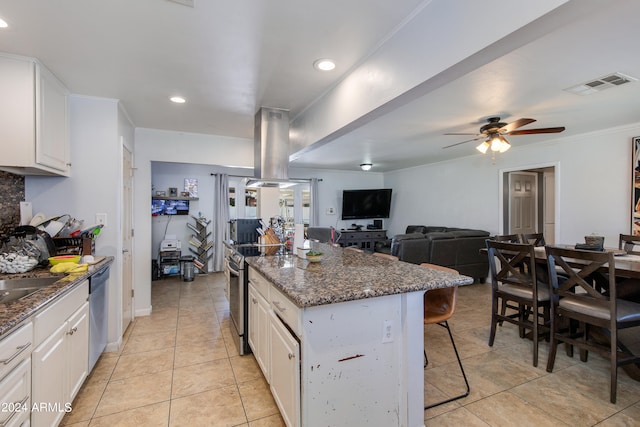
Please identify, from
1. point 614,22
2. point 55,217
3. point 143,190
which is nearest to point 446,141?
point 614,22

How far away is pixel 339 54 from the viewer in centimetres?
211

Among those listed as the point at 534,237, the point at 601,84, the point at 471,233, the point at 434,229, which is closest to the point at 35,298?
the point at 601,84

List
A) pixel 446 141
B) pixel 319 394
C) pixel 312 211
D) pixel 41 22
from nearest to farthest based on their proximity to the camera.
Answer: pixel 319 394
pixel 41 22
pixel 446 141
pixel 312 211

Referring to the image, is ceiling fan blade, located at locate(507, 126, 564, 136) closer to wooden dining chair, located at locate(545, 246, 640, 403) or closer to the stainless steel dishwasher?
wooden dining chair, located at locate(545, 246, 640, 403)

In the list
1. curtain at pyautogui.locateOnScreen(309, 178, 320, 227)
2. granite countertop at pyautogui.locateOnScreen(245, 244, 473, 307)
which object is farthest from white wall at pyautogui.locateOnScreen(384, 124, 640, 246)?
granite countertop at pyautogui.locateOnScreen(245, 244, 473, 307)

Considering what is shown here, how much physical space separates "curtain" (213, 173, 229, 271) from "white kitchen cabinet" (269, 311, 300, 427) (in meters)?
4.84

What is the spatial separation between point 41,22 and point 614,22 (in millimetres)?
3240

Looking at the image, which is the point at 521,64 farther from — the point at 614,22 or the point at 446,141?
the point at 446,141

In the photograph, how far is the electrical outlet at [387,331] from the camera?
1.62 m

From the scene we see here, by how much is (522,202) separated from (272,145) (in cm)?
512

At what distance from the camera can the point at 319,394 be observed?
147 centimetres

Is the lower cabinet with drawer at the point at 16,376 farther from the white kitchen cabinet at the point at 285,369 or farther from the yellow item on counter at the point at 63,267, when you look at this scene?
the white kitchen cabinet at the point at 285,369

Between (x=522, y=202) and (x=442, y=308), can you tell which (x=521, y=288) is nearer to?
(x=442, y=308)

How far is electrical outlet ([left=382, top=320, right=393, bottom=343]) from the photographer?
1622mm
